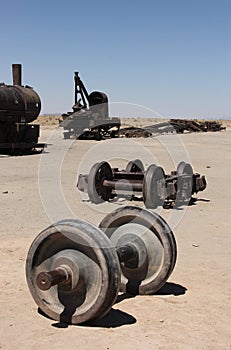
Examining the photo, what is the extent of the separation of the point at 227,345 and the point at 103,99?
2859 cm

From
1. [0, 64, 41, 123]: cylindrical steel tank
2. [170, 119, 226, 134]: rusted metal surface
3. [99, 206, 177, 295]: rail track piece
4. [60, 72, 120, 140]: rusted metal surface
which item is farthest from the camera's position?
[170, 119, 226, 134]: rusted metal surface

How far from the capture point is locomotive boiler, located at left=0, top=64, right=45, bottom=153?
19938 millimetres

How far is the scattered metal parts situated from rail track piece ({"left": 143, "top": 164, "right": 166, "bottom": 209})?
4.15 metres

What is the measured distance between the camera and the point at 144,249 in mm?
5109

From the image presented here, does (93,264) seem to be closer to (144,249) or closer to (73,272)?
(73,272)

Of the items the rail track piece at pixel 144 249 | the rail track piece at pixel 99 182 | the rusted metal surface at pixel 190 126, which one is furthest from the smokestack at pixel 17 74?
the rusted metal surface at pixel 190 126

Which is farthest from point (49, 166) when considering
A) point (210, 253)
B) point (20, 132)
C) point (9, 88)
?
point (210, 253)

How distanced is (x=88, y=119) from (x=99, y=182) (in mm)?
19703

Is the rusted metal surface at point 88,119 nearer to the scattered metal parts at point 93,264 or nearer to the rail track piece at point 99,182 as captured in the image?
the rail track piece at point 99,182

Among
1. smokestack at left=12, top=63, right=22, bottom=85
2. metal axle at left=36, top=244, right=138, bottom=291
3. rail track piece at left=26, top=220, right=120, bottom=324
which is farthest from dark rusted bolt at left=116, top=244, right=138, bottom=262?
smokestack at left=12, top=63, right=22, bottom=85

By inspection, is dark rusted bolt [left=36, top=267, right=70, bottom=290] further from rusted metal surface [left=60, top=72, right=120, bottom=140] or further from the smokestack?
rusted metal surface [left=60, top=72, right=120, bottom=140]

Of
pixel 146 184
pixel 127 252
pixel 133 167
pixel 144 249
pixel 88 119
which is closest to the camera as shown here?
pixel 127 252

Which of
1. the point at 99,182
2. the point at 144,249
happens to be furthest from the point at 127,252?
the point at 99,182

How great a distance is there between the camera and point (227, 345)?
13.1ft
